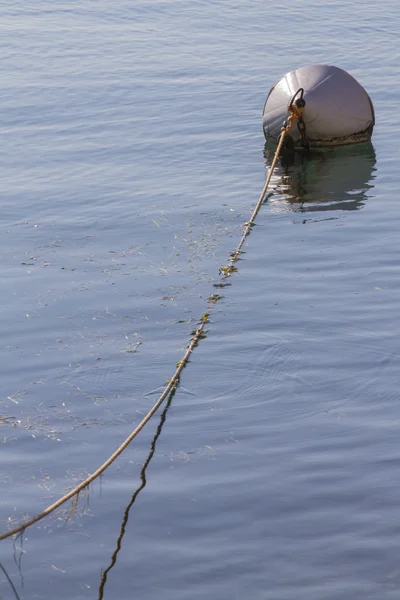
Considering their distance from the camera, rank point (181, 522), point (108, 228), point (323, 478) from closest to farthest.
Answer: point (181, 522) → point (323, 478) → point (108, 228)

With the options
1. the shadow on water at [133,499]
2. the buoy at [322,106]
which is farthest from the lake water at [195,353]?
the buoy at [322,106]

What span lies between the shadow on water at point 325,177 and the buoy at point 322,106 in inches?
9.5

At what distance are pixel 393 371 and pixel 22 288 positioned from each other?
4.06 metres

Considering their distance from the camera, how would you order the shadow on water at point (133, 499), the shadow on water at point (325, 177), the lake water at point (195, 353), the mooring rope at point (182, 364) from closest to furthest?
1. the shadow on water at point (133, 499)
2. the lake water at point (195, 353)
3. the mooring rope at point (182, 364)
4. the shadow on water at point (325, 177)

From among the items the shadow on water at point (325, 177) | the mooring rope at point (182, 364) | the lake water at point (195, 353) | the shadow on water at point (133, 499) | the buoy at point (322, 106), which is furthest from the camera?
the buoy at point (322, 106)

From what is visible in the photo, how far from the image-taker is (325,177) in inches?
529

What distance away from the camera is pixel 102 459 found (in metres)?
6.80

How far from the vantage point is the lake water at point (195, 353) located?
5.79m

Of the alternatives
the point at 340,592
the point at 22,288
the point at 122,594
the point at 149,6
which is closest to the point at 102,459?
the point at 122,594

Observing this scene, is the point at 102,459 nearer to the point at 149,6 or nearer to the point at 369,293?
the point at 369,293

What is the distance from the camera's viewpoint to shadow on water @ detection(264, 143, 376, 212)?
1246 cm

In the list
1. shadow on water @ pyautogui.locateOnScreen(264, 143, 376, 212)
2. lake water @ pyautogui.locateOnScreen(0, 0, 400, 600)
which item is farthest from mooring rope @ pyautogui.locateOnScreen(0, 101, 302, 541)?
shadow on water @ pyautogui.locateOnScreen(264, 143, 376, 212)

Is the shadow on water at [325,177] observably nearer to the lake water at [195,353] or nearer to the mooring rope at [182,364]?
the lake water at [195,353]

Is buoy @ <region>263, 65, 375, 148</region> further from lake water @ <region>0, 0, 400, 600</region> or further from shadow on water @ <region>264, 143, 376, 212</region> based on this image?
lake water @ <region>0, 0, 400, 600</region>
